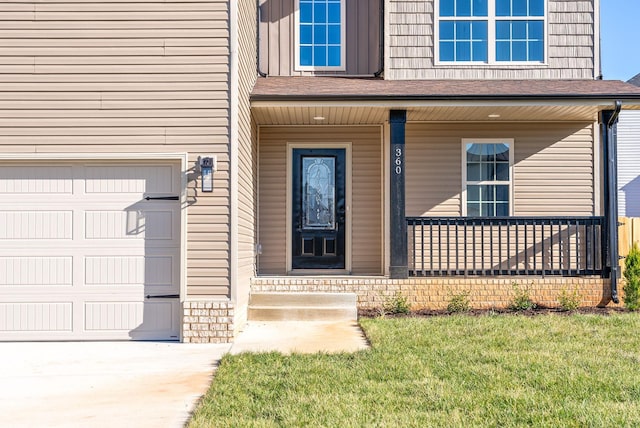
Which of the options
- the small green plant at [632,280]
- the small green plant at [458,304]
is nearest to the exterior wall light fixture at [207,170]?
the small green plant at [458,304]

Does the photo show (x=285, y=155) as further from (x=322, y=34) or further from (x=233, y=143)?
(x=233, y=143)

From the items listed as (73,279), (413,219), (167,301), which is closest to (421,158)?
(413,219)

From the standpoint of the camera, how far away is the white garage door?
6691 millimetres

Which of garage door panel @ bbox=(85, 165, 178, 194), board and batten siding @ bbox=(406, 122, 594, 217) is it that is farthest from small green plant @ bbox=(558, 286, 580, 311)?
garage door panel @ bbox=(85, 165, 178, 194)

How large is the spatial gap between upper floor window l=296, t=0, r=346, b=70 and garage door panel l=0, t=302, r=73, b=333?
5.39 meters

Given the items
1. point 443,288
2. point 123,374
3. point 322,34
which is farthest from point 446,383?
point 322,34

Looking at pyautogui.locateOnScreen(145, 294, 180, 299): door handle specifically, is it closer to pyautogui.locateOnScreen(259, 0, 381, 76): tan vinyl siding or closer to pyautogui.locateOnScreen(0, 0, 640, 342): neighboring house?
pyautogui.locateOnScreen(0, 0, 640, 342): neighboring house

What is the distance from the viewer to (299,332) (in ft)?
22.9

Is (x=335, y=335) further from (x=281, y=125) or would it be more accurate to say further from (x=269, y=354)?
(x=281, y=125)

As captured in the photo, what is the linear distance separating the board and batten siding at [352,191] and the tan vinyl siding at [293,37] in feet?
3.46

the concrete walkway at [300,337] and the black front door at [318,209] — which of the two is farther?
the black front door at [318,209]

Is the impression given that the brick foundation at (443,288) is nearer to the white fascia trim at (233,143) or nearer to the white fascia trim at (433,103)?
the white fascia trim at (233,143)

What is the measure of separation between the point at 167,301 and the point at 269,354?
5.71ft

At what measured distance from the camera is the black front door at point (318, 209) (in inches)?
373
